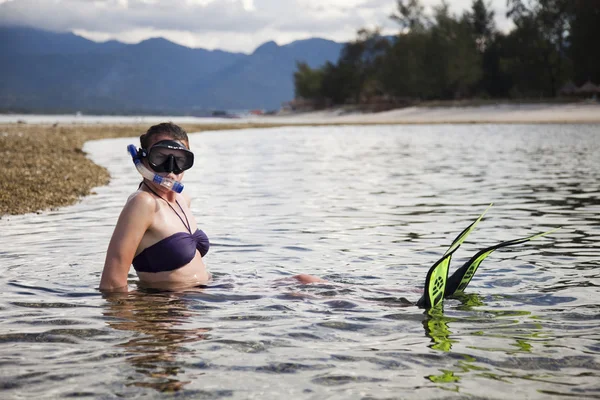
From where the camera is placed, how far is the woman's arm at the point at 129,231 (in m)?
6.63

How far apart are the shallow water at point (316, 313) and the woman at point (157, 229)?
0.28m

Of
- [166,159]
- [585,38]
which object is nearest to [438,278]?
[166,159]

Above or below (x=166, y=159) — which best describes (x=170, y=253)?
below

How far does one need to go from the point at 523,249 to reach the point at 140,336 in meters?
6.37

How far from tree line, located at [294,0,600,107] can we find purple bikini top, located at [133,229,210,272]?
2962 inches

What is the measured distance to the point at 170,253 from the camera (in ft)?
23.6

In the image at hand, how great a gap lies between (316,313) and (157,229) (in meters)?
1.62

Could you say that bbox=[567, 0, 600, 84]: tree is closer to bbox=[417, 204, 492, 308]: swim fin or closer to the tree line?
the tree line

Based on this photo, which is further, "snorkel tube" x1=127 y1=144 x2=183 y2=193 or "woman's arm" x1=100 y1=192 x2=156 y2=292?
"snorkel tube" x1=127 y1=144 x2=183 y2=193

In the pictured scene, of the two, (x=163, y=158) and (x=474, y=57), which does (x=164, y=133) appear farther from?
(x=474, y=57)

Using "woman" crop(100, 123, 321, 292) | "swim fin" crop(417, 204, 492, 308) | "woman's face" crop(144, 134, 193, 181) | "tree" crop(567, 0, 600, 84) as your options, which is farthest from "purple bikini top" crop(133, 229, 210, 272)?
"tree" crop(567, 0, 600, 84)

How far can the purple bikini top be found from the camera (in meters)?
7.09

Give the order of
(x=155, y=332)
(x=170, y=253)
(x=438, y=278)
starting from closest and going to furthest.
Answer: (x=155, y=332)
(x=438, y=278)
(x=170, y=253)

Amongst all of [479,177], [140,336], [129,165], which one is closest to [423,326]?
[140,336]
